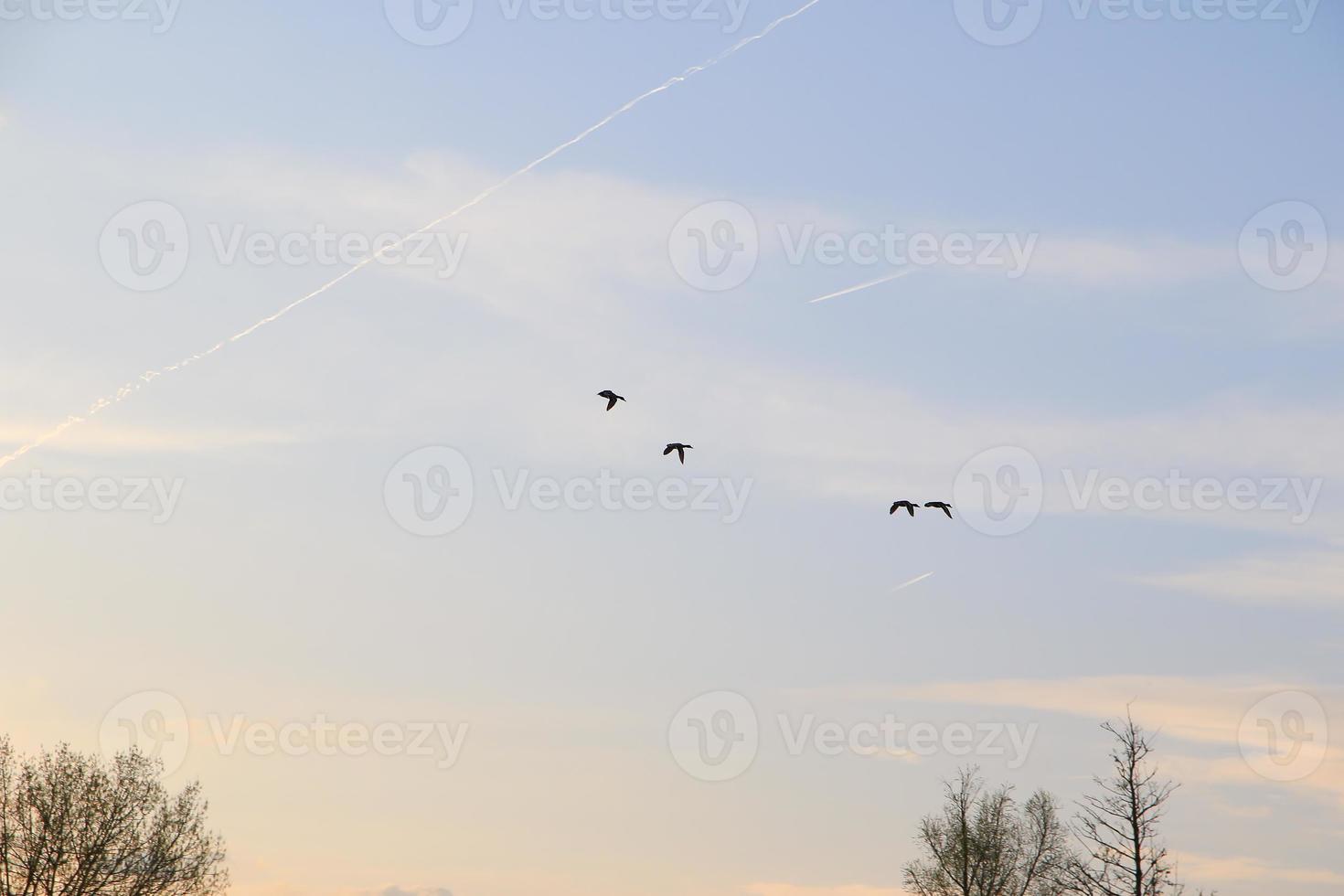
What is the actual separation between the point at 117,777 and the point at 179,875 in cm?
539

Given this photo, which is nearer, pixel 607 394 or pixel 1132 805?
pixel 607 394

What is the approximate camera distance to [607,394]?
148 feet

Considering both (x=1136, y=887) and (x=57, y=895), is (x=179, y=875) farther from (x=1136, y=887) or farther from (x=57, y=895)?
(x=1136, y=887)

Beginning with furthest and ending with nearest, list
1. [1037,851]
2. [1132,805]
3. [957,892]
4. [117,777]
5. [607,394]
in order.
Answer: [1037,851] → [957,892] → [117,777] → [1132,805] → [607,394]

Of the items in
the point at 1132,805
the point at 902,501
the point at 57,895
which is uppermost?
the point at 902,501

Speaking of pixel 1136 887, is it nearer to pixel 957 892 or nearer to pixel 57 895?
pixel 957 892

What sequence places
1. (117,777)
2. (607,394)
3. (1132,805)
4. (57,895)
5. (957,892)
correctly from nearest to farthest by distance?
(607,394), (1132,805), (57,895), (117,777), (957,892)

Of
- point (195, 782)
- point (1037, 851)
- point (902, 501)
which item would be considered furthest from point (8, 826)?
point (1037, 851)

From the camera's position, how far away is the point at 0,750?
68875 millimetres

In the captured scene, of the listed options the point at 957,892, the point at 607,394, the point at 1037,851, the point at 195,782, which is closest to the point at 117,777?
the point at 195,782

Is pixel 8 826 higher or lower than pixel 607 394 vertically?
lower

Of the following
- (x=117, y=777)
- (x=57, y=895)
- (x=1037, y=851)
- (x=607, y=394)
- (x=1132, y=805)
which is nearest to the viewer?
(x=607, y=394)

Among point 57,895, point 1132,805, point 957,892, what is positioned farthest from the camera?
point 957,892

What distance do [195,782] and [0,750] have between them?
8483 mm
